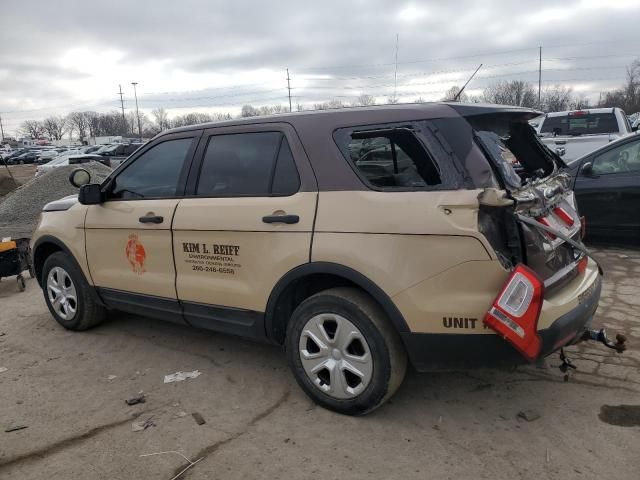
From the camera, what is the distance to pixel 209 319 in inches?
152

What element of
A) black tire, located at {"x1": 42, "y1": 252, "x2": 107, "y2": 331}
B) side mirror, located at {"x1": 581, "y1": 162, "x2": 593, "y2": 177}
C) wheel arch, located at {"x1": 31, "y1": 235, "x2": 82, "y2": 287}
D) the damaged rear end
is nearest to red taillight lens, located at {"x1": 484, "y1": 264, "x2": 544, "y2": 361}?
the damaged rear end

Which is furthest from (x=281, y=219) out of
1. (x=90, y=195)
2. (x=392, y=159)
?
(x=90, y=195)

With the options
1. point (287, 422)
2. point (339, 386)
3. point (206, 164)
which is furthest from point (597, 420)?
point (206, 164)

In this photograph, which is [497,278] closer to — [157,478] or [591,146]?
[157,478]

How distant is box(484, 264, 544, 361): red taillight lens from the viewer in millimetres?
2654

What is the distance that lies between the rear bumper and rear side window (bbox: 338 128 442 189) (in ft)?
2.72

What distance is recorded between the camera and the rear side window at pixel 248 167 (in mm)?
3449

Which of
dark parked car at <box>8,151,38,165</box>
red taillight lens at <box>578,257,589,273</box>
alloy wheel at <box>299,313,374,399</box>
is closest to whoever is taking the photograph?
alloy wheel at <box>299,313,374,399</box>

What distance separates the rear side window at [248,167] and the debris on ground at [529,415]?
6.26 ft

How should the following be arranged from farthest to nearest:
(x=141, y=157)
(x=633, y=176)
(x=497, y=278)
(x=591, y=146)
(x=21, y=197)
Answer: (x=21, y=197)
(x=591, y=146)
(x=633, y=176)
(x=141, y=157)
(x=497, y=278)

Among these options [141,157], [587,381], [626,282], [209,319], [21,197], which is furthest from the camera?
[21,197]

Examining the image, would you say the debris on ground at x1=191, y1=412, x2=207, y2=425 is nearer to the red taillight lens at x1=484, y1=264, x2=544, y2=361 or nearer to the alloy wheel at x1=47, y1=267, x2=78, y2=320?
the red taillight lens at x1=484, y1=264, x2=544, y2=361

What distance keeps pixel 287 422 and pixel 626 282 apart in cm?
410

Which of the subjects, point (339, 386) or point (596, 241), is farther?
point (596, 241)
